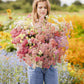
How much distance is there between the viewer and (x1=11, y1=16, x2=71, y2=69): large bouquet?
202 cm

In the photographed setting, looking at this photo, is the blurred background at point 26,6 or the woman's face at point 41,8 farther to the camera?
the blurred background at point 26,6

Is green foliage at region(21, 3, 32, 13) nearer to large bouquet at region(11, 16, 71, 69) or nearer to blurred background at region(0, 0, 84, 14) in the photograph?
blurred background at region(0, 0, 84, 14)

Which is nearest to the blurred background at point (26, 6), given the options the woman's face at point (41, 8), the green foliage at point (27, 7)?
the green foliage at point (27, 7)

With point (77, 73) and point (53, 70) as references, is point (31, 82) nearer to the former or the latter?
point (53, 70)

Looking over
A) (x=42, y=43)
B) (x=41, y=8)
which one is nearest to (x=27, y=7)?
(x=41, y=8)

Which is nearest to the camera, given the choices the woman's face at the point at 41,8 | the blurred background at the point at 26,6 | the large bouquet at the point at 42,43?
the large bouquet at the point at 42,43

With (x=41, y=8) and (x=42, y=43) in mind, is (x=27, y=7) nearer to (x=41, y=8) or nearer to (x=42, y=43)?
(x=41, y=8)

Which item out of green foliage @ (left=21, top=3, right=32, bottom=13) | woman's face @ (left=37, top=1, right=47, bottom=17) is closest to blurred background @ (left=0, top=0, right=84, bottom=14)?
green foliage @ (left=21, top=3, right=32, bottom=13)

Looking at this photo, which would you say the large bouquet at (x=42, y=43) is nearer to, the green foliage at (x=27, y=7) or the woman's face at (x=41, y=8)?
the woman's face at (x=41, y=8)

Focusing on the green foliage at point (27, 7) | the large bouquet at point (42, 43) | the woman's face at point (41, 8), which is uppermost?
the woman's face at point (41, 8)

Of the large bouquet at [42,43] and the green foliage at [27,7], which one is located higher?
the large bouquet at [42,43]

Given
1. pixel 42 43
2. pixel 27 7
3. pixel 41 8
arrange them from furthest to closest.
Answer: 1. pixel 27 7
2. pixel 41 8
3. pixel 42 43

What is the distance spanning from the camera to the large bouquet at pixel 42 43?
2.02 metres

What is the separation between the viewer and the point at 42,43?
80.9 inches
